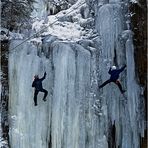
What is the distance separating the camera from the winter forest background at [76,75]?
9.37 meters

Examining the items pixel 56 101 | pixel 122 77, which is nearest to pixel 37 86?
pixel 56 101

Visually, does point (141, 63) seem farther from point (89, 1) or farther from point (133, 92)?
point (89, 1)

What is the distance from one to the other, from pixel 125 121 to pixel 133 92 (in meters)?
0.66

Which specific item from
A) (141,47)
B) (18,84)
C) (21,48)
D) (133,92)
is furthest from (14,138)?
(141,47)

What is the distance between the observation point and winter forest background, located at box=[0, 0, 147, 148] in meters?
9.37

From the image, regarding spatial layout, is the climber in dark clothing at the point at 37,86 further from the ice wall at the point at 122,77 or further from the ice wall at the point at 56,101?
the ice wall at the point at 122,77

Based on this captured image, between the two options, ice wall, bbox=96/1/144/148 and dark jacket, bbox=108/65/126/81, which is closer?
dark jacket, bbox=108/65/126/81

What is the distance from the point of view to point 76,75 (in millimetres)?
9531

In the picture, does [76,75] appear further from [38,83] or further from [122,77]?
[122,77]

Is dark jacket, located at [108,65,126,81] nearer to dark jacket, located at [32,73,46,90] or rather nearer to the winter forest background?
the winter forest background

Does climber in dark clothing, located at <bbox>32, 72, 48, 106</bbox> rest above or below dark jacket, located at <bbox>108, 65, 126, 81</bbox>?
below

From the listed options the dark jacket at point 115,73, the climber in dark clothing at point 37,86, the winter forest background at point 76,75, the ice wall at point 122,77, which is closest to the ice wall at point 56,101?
the winter forest background at point 76,75

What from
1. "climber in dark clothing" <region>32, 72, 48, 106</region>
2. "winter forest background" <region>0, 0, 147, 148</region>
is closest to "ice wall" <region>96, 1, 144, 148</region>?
"winter forest background" <region>0, 0, 147, 148</region>

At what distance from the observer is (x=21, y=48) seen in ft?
32.4
